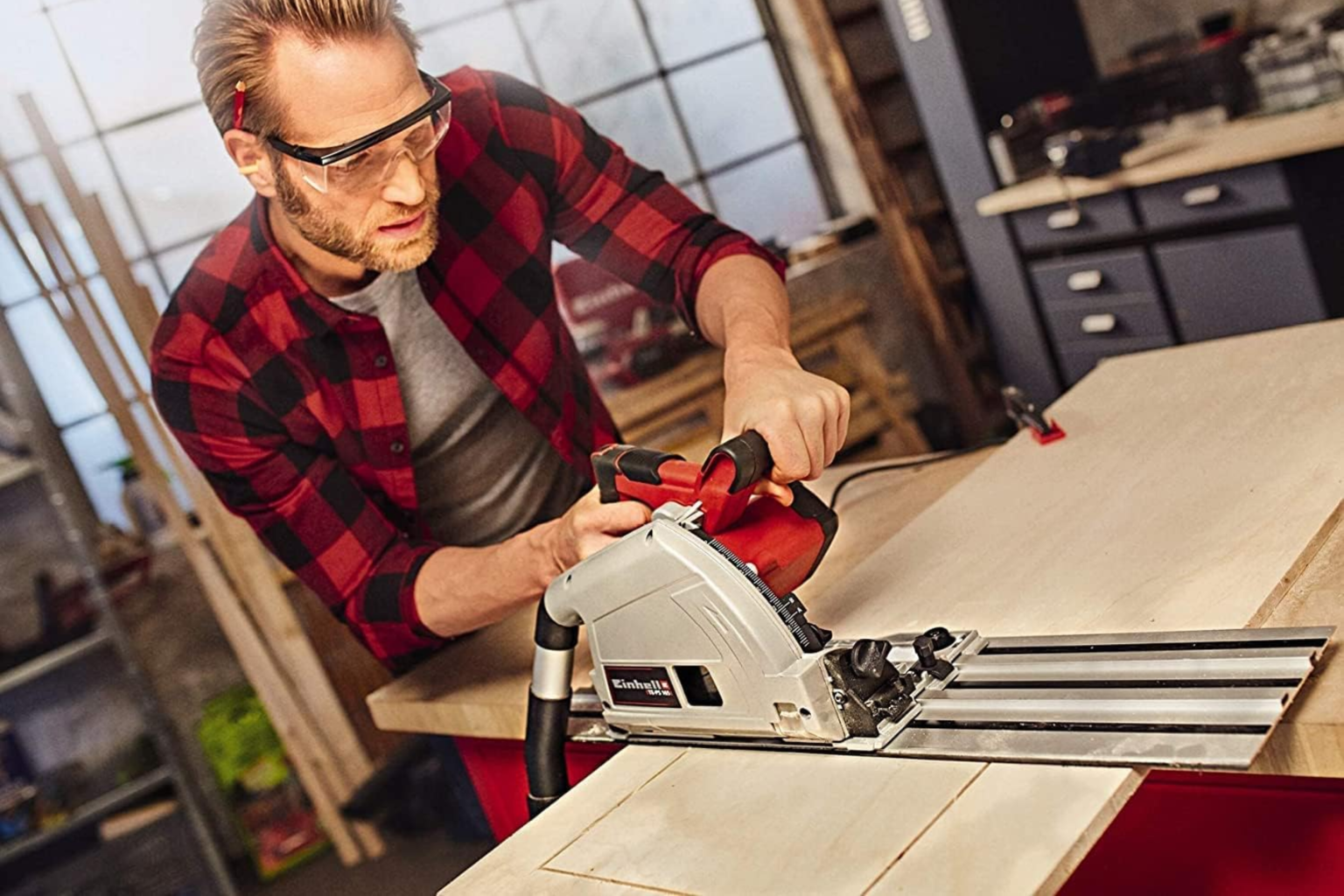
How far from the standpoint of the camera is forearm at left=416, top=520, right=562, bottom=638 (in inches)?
59.4

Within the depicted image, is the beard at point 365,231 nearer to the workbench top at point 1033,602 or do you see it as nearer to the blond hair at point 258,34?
the blond hair at point 258,34

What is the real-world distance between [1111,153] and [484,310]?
6.53ft

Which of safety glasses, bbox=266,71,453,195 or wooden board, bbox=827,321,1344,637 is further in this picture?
safety glasses, bbox=266,71,453,195

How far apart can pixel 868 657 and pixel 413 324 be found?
76 centimetres

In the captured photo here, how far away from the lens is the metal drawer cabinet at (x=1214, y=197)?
2887mm

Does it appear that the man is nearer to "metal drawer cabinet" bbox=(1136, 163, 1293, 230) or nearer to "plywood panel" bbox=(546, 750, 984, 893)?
"plywood panel" bbox=(546, 750, 984, 893)

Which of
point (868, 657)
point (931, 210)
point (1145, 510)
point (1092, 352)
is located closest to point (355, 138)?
point (868, 657)

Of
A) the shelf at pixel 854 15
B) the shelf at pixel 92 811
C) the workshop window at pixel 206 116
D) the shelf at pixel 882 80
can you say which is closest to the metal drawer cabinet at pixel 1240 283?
the workshop window at pixel 206 116

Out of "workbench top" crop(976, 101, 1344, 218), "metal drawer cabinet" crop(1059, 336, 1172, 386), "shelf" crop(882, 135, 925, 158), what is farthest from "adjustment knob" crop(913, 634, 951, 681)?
"shelf" crop(882, 135, 925, 158)

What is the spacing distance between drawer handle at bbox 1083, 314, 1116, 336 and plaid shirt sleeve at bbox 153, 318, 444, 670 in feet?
7.17

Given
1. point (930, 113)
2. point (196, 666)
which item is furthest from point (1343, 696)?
point (196, 666)

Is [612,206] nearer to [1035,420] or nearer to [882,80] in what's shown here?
[1035,420]

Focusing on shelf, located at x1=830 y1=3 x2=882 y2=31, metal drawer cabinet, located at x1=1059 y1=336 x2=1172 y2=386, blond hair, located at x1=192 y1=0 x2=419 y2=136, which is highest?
blond hair, located at x1=192 y1=0 x2=419 y2=136

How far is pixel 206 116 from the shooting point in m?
1.56
